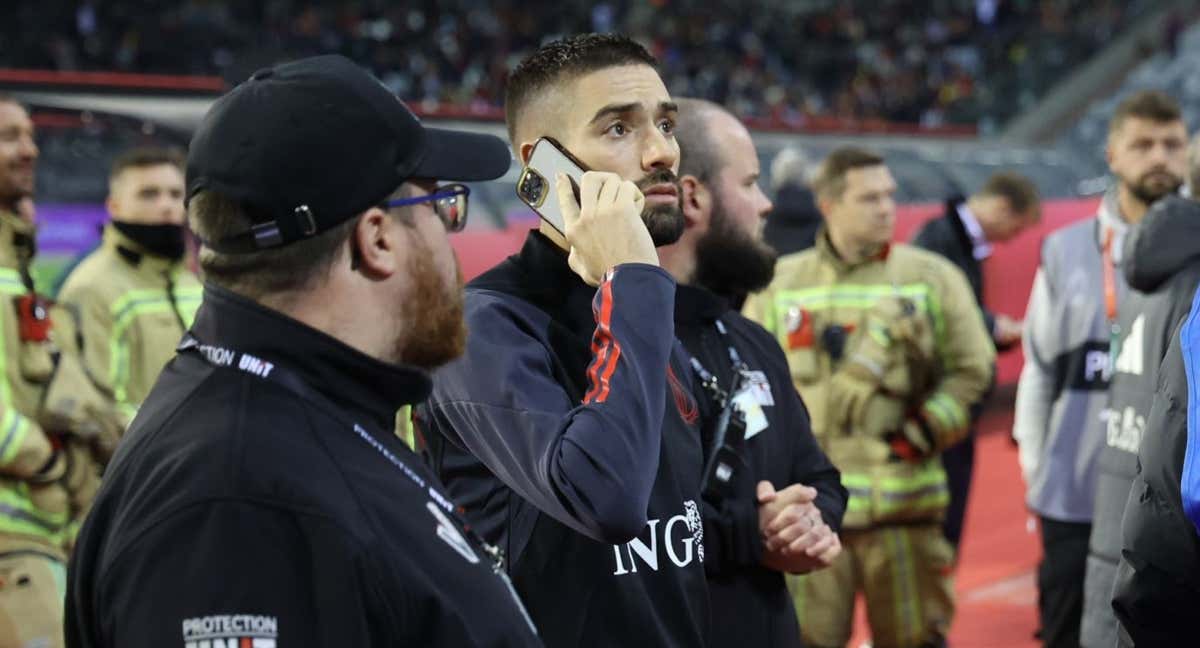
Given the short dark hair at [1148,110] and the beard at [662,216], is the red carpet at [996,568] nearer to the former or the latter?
the short dark hair at [1148,110]

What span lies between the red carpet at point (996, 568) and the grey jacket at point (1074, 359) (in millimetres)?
1376

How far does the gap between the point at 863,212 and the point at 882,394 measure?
685 millimetres

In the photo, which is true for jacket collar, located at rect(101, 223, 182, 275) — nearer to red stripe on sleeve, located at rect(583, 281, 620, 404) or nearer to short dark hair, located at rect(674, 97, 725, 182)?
short dark hair, located at rect(674, 97, 725, 182)

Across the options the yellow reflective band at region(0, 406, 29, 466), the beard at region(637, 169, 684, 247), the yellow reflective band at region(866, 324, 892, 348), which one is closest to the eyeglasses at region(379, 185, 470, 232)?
the beard at region(637, 169, 684, 247)

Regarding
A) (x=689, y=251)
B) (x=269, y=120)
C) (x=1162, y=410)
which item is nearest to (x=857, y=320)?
(x=689, y=251)

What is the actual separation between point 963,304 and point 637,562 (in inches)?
127

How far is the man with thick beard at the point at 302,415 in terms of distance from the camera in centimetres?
146

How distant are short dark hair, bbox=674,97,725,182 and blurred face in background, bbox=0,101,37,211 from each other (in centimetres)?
246

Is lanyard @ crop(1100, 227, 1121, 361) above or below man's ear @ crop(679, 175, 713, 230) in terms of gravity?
below

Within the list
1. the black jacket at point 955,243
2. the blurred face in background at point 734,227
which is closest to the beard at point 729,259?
the blurred face in background at point 734,227

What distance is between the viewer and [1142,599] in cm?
258

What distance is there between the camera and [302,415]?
5.19 feet

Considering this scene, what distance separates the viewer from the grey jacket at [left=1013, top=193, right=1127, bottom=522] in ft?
15.9

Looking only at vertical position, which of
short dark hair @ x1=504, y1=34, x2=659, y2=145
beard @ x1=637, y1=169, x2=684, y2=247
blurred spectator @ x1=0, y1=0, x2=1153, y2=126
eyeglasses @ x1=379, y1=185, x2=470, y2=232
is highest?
blurred spectator @ x1=0, y1=0, x2=1153, y2=126
